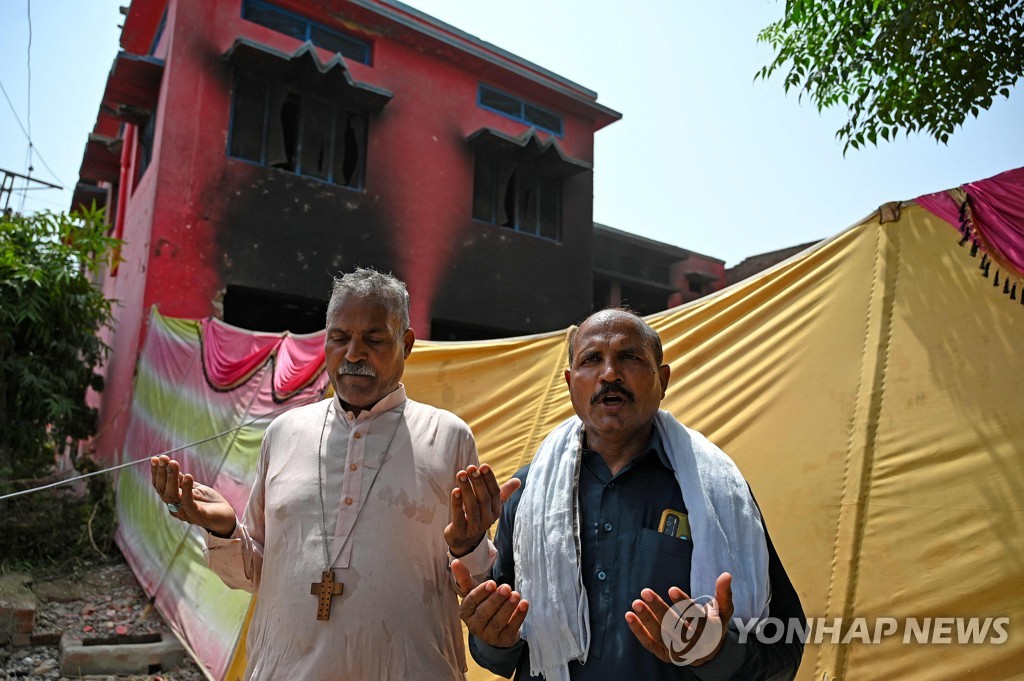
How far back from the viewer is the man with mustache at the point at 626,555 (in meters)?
1.25

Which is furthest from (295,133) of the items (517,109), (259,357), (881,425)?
(881,425)

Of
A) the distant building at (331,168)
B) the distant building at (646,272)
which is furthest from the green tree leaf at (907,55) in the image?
the distant building at (646,272)

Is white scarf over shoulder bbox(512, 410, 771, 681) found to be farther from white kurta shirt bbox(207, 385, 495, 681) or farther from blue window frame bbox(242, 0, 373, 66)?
blue window frame bbox(242, 0, 373, 66)

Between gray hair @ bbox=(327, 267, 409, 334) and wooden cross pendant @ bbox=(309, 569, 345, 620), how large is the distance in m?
0.62

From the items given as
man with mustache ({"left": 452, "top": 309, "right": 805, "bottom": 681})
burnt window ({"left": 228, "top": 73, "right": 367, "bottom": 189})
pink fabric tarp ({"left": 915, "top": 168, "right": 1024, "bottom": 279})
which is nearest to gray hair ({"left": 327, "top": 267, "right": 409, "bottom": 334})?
man with mustache ({"left": 452, "top": 309, "right": 805, "bottom": 681})

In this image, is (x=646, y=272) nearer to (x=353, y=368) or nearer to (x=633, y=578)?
(x=353, y=368)

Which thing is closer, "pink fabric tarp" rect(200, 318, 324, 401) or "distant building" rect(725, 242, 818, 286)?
"pink fabric tarp" rect(200, 318, 324, 401)

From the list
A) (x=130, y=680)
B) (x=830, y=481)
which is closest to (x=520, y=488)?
(x=830, y=481)

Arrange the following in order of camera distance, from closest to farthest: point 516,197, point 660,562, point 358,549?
point 660,562
point 358,549
point 516,197

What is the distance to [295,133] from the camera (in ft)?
Result: 27.3

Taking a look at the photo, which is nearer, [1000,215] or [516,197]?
[1000,215]

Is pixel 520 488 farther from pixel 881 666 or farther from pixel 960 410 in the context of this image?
pixel 960 410

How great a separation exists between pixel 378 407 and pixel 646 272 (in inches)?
476

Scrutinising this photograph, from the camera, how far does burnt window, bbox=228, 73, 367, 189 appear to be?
26.1 feet
